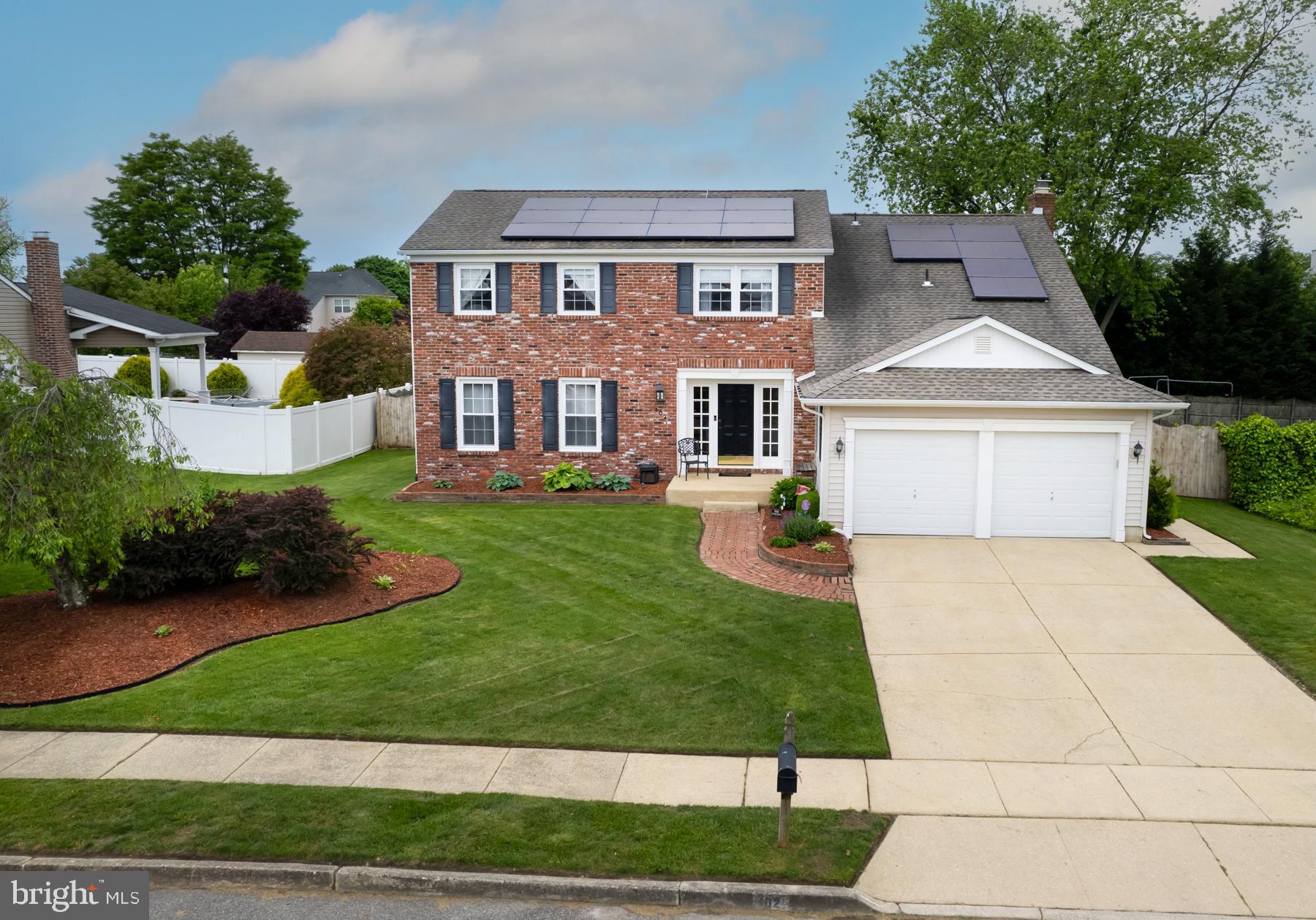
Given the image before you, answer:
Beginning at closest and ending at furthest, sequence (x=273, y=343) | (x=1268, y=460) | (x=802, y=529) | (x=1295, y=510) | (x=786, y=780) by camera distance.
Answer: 1. (x=786, y=780)
2. (x=802, y=529)
3. (x=1295, y=510)
4. (x=1268, y=460)
5. (x=273, y=343)

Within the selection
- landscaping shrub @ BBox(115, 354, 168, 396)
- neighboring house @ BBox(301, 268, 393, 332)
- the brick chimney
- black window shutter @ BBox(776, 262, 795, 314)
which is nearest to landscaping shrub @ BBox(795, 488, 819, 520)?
black window shutter @ BBox(776, 262, 795, 314)

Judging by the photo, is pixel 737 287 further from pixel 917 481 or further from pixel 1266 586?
pixel 1266 586

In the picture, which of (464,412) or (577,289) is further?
(464,412)

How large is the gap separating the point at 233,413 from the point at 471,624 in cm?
1381

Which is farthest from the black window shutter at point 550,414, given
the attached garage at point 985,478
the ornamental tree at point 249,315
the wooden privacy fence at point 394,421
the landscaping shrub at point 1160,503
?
the ornamental tree at point 249,315

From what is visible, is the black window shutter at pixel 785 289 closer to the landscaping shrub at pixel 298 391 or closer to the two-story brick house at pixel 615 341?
the two-story brick house at pixel 615 341

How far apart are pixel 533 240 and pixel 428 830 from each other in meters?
16.1

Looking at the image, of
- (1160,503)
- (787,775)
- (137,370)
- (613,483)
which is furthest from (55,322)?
(1160,503)

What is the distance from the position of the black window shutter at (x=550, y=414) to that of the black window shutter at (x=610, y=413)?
3.51 ft

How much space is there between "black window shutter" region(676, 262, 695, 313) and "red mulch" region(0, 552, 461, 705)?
9.10 meters

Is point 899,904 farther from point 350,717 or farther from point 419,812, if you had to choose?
point 350,717

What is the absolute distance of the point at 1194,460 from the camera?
22750 millimetres

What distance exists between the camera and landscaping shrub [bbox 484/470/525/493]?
21219 mm

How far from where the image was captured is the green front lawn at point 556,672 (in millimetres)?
9586
